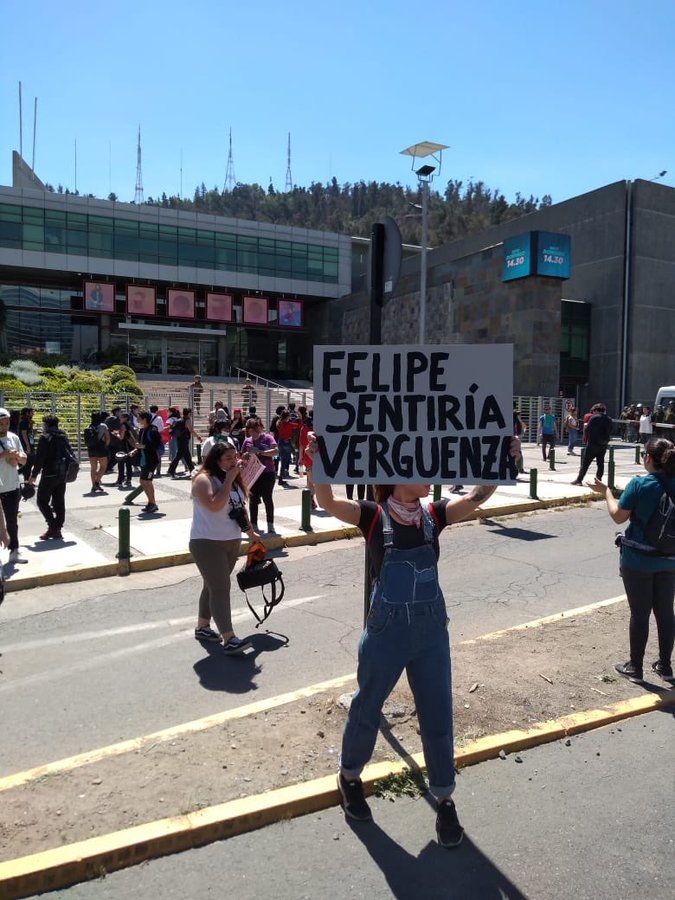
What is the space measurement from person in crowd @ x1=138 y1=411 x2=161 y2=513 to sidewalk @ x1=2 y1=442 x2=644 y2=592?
31 centimetres

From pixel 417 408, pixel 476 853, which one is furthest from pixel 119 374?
pixel 476 853

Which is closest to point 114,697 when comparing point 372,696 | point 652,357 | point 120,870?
point 120,870

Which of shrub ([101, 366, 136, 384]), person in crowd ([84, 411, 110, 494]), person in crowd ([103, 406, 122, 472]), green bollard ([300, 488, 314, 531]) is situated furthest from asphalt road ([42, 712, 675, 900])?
shrub ([101, 366, 136, 384])

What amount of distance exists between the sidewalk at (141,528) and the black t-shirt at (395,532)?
231 cm

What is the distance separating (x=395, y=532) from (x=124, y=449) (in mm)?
14665

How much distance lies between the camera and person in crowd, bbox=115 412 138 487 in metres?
15.9

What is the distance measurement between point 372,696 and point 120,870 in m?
1.37

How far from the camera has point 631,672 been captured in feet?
16.4

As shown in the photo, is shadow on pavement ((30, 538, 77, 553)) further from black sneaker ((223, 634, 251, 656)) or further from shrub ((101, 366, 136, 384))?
shrub ((101, 366, 136, 384))

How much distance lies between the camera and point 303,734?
4180 mm

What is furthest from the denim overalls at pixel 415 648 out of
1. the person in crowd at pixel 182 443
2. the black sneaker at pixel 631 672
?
the person in crowd at pixel 182 443

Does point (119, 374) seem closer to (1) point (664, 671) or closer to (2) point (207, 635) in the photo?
(2) point (207, 635)

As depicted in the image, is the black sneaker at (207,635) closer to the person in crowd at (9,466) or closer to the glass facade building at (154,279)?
the person in crowd at (9,466)

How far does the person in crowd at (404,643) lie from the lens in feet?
10.6
